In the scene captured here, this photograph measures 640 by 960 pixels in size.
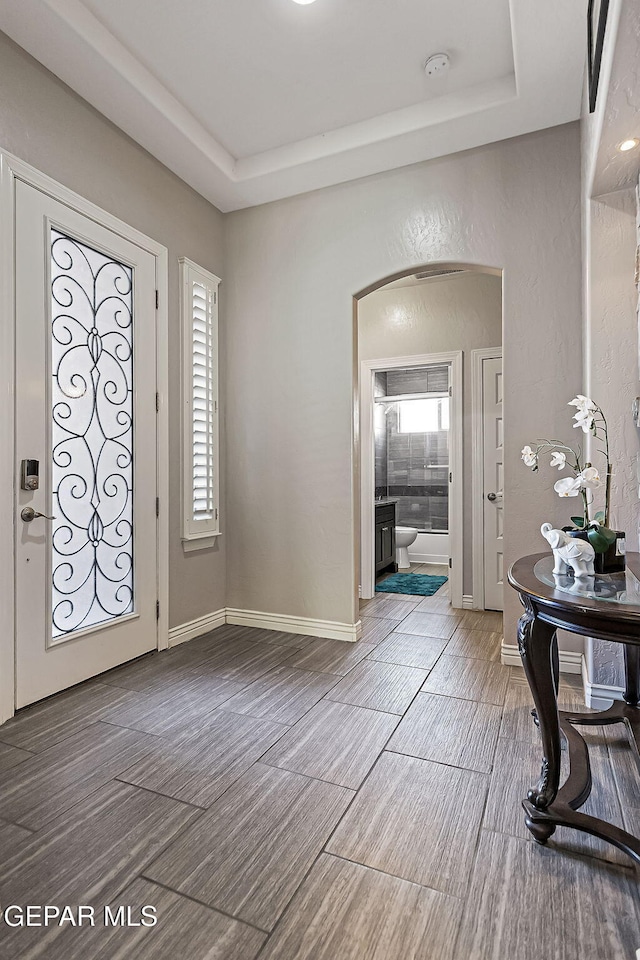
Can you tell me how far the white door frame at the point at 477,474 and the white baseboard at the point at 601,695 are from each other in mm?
1831

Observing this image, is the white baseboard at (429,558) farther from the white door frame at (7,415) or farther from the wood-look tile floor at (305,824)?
the white door frame at (7,415)

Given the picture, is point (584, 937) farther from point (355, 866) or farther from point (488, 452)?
point (488, 452)

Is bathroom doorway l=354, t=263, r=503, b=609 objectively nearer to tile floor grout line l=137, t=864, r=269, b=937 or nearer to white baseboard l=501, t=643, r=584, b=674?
white baseboard l=501, t=643, r=584, b=674

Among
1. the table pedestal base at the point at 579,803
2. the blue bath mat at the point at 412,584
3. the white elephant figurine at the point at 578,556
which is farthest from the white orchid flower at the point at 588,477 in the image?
the blue bath mat at the point at 412,584

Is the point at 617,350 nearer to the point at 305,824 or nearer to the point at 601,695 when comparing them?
the point at 601,695

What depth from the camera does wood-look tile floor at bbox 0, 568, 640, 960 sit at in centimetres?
126

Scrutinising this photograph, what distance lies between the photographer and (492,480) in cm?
432

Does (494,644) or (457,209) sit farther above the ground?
(457,209)

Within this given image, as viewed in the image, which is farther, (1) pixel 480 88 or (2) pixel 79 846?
(1) pixel 480 88

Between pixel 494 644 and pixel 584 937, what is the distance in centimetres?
225

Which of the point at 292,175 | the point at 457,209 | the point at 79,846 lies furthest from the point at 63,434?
the point at 457,209

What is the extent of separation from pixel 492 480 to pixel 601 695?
6.88 feet

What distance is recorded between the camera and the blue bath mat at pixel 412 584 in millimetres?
5051

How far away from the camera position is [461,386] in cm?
446
